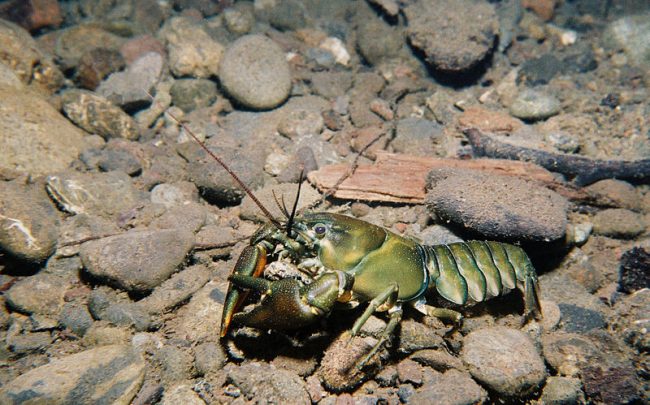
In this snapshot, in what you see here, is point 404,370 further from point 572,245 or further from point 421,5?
point 421,5

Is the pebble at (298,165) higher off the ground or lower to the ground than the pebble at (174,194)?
higher

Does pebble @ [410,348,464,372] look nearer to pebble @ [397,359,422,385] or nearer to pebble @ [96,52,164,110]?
pebble @ [397,359,422,385]

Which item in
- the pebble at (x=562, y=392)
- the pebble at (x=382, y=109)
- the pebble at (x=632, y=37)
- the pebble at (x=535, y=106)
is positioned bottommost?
the pebble at (x=562, y=392)

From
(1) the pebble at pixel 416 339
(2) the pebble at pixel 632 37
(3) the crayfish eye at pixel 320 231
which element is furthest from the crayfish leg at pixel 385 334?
(2) the pebble at pixel 632 37

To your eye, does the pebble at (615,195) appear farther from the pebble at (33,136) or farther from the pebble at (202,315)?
the pebble at (33,136)

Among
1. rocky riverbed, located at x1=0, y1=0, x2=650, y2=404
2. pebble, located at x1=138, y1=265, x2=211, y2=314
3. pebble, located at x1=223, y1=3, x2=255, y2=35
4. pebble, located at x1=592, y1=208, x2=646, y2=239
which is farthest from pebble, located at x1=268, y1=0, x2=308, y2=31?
pebble, located at x1=592, y1=208, x2=646, y2=239
